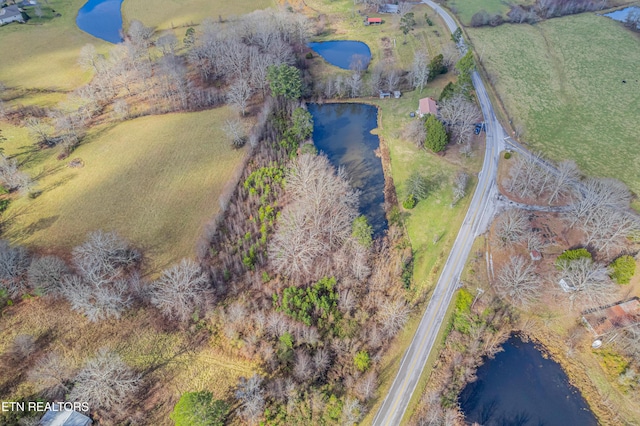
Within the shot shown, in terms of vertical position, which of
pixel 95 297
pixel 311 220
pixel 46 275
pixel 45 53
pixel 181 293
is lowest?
pixel 95 297

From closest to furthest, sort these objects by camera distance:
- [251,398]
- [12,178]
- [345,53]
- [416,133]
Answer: [251,398], [12,178], [416,133], [345,53]

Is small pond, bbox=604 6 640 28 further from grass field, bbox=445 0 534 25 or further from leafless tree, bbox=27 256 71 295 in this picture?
leafless tree, bbox=27 256 71 295

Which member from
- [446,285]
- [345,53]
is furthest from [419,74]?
[446,285]

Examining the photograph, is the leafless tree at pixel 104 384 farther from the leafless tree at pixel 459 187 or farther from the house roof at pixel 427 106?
the house roof at pixel 427 106

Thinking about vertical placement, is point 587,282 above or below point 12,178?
below

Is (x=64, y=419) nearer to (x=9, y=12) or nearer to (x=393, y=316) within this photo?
(x=393, y=316)

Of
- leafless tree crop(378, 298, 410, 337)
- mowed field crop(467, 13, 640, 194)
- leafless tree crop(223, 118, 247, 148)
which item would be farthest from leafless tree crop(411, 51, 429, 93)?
leafless tree crop(378, 298, 410, 337)

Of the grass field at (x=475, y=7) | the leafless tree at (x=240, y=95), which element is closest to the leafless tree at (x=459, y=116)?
the leafless tree at (x=240, y=95)
